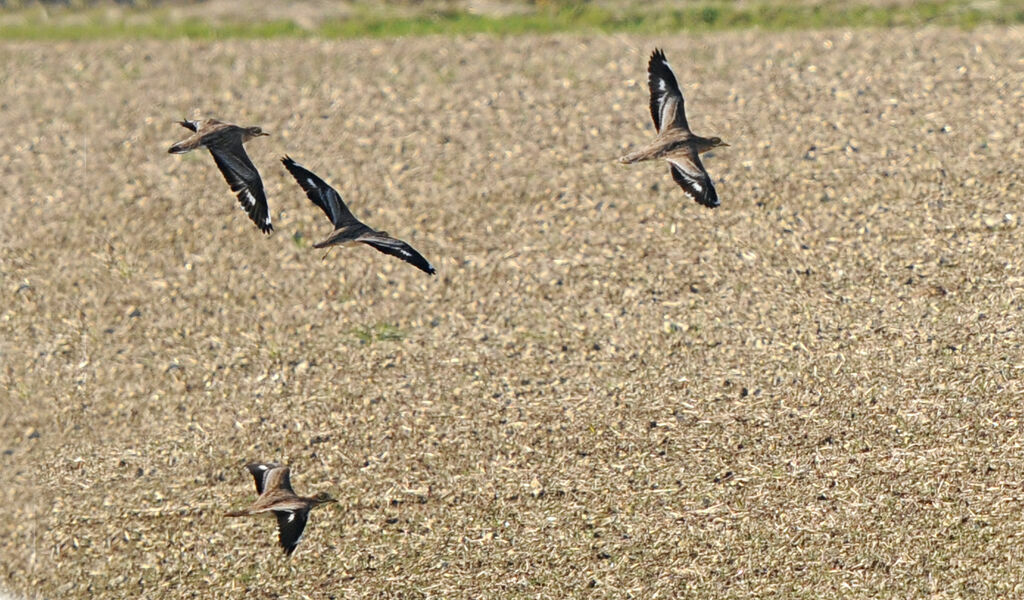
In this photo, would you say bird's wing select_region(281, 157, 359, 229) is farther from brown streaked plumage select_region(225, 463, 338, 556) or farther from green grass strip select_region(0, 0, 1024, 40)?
green grass strip select_region(0, 0, 1024, 40)

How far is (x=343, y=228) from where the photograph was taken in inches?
335

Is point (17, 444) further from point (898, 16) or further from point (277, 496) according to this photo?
point (898, 16)

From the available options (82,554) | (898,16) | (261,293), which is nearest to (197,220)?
(261,293)

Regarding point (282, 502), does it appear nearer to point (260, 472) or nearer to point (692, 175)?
point (260, 472)

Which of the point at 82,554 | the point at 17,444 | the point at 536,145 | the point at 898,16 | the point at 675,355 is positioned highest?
the point at 898,16

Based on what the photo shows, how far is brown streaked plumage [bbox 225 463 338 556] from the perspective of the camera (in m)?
9.23

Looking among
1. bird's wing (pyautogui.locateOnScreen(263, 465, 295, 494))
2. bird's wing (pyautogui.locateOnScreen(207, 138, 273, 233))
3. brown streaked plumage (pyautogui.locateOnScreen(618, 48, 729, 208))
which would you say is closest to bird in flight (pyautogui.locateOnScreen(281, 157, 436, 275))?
bird's wing (pyautogui.locateOnScreen(207, 138, 273, 233))

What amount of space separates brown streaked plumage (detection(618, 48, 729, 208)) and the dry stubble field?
205 centimetres

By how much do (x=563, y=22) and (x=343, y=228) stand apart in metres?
6.73

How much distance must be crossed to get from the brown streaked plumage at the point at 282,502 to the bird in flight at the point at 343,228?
2.30m

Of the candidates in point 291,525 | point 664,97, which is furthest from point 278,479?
point 664,97

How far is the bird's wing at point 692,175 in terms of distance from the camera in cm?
916

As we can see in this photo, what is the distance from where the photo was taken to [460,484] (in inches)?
392

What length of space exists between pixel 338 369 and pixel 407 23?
18.8 ft
